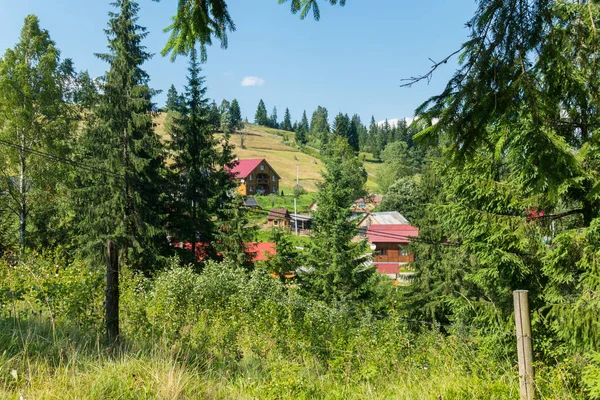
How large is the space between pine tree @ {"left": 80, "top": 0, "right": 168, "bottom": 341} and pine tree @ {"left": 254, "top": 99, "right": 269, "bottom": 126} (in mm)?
136086

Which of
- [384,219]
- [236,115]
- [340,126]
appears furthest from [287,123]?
[384,219]

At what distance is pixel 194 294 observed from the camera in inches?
407

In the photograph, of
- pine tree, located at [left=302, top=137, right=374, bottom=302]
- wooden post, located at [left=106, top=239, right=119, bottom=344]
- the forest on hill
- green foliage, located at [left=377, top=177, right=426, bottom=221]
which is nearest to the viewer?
the forest on hill

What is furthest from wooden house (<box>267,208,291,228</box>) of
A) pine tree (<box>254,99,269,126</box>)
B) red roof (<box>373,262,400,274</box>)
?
pine tree (<box>254,99,269,126</box>)

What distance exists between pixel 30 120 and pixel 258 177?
178 feet

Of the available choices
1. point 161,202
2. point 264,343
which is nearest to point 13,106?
point 161,202

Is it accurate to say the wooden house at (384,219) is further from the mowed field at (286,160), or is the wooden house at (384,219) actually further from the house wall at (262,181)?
the house wall at (262,181)

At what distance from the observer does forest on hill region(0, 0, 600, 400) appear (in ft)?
10.2

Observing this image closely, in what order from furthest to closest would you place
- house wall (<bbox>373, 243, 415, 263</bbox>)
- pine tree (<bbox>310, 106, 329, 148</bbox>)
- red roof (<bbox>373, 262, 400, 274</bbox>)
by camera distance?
pine tree (<bbox>310, 106, 329, 148</bbox>)
house wall (<bbox>373, 243, 415, 263</bbox>)
red roof (<bbox>373, 262, 400, 274</bbox>)

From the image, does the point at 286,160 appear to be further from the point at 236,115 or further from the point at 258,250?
the point at 258,250

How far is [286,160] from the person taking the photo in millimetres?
91812

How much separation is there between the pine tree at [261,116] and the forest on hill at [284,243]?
133335mm

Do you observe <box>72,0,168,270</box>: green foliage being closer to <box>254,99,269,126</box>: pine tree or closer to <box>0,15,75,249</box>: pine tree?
A: <box>0,15,75,249</box>: pine tree

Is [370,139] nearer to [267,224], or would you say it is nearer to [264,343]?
[267,224]
